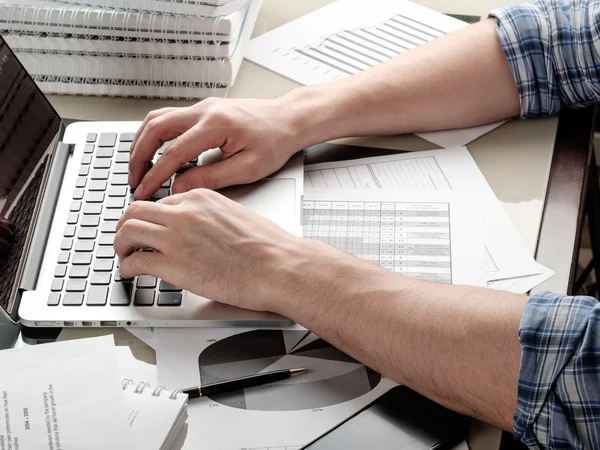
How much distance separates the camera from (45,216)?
0.89 meters

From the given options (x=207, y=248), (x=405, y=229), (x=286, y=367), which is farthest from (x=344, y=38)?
(x=286, y=367)

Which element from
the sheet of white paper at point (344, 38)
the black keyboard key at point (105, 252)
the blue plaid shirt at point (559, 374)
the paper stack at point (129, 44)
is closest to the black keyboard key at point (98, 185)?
the black keyboard key at point (105, 252)

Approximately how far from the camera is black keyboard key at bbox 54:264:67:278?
0.83 m

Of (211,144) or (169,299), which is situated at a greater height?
(211,144)

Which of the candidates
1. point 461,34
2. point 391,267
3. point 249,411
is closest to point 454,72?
point 461,34

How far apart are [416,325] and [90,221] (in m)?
0.41

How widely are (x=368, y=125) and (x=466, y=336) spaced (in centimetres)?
41

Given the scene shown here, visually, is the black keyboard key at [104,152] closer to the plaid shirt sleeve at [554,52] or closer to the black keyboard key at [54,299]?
the black keyboard key at [54,299]

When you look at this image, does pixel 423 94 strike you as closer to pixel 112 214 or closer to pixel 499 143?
pixel 499 143

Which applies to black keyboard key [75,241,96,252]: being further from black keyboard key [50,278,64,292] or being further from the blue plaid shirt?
the blue plaid shirt

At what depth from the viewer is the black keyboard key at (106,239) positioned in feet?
2.86

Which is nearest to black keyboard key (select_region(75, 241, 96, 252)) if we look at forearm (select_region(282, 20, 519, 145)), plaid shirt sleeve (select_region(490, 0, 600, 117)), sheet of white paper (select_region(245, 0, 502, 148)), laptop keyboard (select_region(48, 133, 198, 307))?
laptop keyboard (select_region(48, 133, 198, 307))

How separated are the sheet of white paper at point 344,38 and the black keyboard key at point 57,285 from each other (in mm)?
490

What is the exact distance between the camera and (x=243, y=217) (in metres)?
0.85
